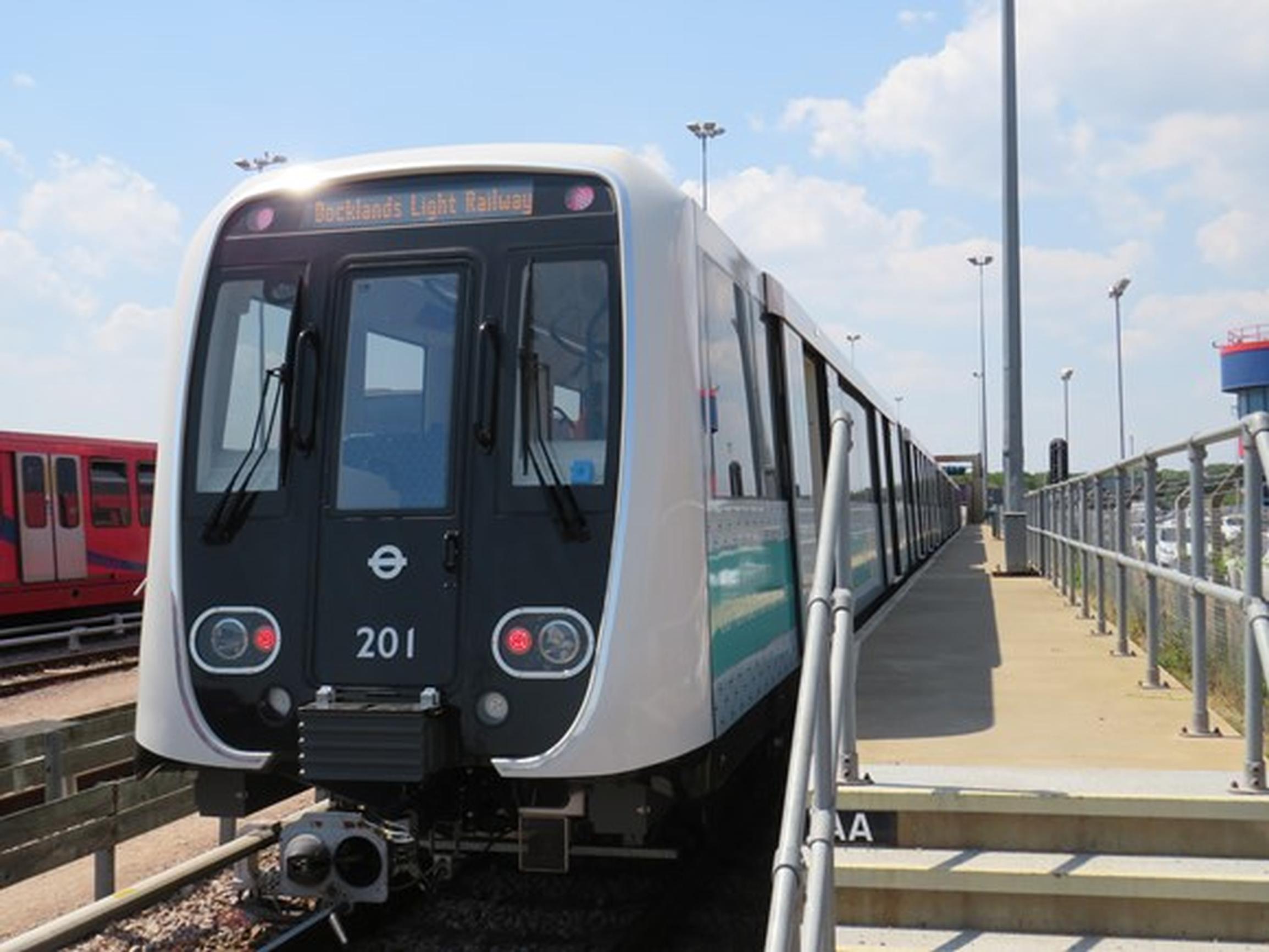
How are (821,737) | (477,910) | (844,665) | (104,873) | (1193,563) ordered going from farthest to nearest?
1. (477,910)
2. (104,873)
3. (1193,563)
4. (844,665)
5. (821,737)

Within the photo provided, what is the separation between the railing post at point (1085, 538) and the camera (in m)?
11.9

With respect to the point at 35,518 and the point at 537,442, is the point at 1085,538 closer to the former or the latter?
the point at 537,442

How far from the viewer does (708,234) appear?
6027 mm

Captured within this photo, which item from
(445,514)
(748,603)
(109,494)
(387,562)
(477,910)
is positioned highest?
(109,494)

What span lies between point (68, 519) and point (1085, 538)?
1458 cm

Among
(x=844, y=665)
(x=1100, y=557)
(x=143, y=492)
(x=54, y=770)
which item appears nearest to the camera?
(x=844, y=665)

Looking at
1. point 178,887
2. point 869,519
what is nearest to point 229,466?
point 178,887

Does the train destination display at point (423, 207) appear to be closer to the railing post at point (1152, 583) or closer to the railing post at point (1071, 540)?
the railing post at point (1152, 583)

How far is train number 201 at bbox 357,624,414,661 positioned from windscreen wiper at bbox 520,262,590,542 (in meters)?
0.74

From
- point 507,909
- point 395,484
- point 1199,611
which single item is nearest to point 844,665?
point 395,484

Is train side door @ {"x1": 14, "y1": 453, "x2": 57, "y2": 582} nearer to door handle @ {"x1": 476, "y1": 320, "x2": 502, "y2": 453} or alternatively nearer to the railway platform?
door handle @ {"x1": 476, "y1": 320, "x2": 502, "y2": 453}

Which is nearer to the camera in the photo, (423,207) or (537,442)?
(537,442)

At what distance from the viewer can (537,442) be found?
17.3ft

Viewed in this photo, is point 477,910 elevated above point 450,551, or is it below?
below
